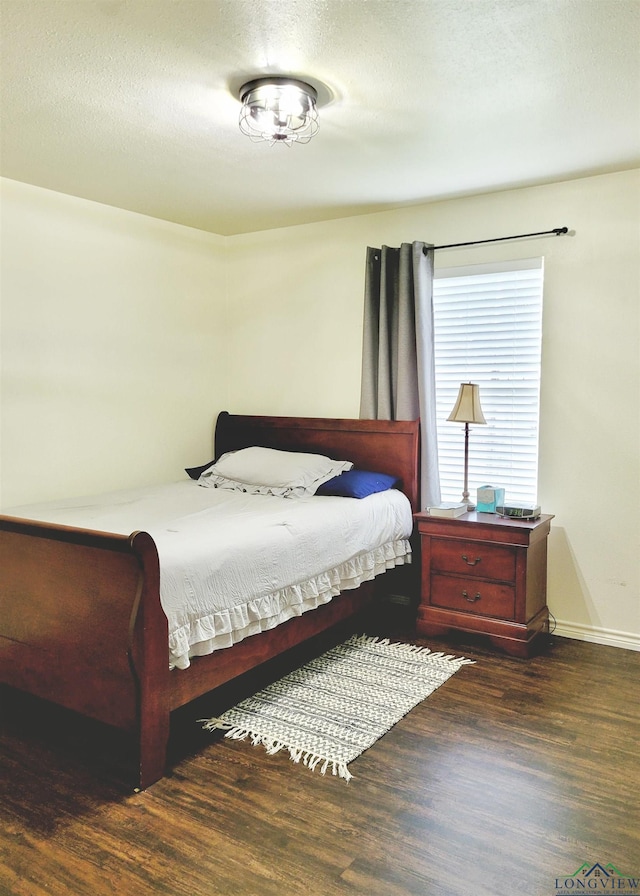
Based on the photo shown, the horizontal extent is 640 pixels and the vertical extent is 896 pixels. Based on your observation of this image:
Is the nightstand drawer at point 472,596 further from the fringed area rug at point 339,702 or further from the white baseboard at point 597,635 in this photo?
the white baseboard at point 597,635

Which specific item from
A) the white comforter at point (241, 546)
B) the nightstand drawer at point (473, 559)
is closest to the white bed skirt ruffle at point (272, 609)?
the white comforter at point (241, 546)

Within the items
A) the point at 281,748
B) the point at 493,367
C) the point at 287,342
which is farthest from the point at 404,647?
the point at 287,342

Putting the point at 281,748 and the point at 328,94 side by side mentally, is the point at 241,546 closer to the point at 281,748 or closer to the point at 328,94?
the point at 281,748

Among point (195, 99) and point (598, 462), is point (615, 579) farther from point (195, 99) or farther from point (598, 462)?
point (195, 99)

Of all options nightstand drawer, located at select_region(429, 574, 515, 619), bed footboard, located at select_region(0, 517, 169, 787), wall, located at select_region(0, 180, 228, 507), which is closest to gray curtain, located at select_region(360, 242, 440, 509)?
nightstand drawer, located at select_region(429, 574, 515, 619)

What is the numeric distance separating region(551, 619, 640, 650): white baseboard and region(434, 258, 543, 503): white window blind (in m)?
0.71

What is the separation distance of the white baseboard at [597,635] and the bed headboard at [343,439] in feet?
3.45

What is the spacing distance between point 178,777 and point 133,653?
19.8 inches

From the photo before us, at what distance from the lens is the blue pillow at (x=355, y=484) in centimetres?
372

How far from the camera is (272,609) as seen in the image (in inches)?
112

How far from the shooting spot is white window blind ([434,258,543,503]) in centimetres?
383

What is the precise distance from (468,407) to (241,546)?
1.65 meters

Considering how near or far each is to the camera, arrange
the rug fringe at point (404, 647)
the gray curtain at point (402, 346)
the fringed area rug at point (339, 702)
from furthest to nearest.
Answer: the gray curtain at point (402, 346) < the rug fringe at point (404, 647) < the fringed area rug at point (339, 702)

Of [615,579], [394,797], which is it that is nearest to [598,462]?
[615,579]
